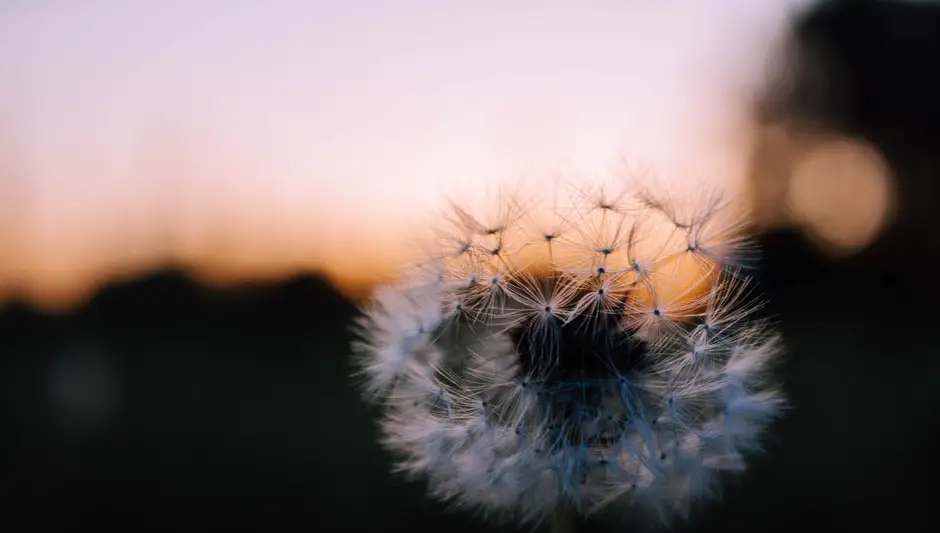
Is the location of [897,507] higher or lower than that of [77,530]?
higher

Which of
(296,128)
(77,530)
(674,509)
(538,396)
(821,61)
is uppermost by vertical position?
(821,61)

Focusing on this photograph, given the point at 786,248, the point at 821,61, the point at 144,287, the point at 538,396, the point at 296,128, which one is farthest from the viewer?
the point at 821,61

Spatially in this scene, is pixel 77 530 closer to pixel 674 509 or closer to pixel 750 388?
pixel 674 509

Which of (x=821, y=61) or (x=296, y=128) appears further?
(x=821, y=61)

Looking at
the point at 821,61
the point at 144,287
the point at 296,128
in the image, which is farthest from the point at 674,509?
the point at 821,61

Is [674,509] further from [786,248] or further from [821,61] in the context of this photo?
[821,61]

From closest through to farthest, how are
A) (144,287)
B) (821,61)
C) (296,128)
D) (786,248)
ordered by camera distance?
(296,128) → (144,287) → (786,248) → (821,61)
